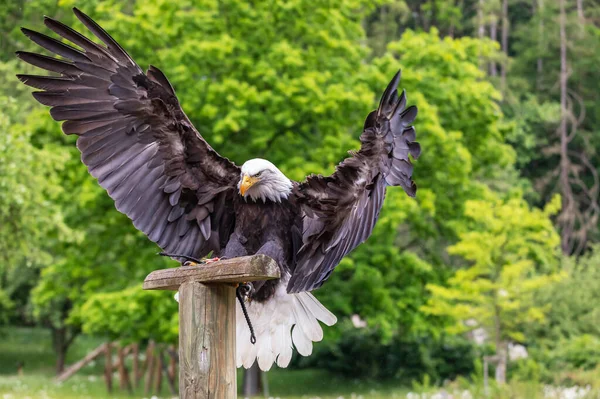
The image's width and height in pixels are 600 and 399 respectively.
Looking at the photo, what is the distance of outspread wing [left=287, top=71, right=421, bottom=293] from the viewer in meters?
4.25

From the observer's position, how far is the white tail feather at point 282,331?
4.77 metres

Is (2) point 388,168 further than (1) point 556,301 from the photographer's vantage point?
No

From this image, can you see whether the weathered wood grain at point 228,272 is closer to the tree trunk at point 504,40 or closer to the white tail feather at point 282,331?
the white tail feather at point 282,331

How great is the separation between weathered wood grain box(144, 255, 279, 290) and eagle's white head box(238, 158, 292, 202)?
437mm

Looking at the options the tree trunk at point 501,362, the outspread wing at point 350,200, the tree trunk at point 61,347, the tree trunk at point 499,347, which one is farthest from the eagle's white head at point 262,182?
the tree trunk at point 61,347

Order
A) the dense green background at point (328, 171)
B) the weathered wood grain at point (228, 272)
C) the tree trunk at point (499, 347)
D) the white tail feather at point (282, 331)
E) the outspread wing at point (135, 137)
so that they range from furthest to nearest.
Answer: the tree trunk at point (499, 347), the dense green background at point (328, 171), the white tail feather at point (282, 331), the outspread wing at point (135, 137), the weathered wood grain at point (228, 272)

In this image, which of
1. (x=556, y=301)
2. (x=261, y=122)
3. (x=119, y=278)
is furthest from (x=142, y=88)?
(x=556, y=301)

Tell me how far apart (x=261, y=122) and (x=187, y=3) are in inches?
92.0

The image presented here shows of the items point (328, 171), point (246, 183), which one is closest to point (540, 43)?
point (328, 171)

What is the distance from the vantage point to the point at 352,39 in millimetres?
17422

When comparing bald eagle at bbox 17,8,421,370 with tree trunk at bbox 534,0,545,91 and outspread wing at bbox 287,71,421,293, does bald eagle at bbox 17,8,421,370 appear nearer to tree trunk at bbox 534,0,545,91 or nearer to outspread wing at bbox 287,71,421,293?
outspread wing at bbox 287,71,421,293

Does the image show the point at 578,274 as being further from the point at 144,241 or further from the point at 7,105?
the point at 7,105

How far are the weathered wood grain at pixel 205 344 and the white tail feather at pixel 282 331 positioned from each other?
0.69 metres

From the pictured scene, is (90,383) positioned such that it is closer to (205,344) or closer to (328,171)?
(328,171)
